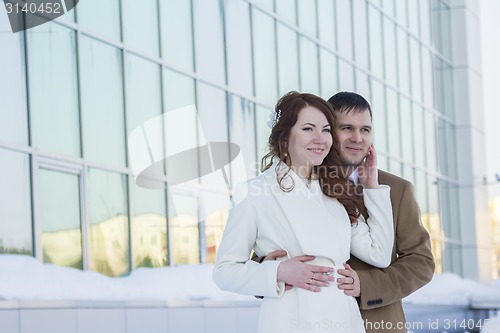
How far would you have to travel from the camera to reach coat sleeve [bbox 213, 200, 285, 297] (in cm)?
358

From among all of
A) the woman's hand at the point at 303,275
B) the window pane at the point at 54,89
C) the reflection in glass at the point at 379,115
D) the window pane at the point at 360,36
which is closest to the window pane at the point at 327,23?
the window pane at the point at 360,36

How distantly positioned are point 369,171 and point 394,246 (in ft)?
0.95

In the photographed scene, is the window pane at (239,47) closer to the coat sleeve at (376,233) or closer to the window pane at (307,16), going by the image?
the window pane at (307,16)

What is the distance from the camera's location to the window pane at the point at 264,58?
17.4m

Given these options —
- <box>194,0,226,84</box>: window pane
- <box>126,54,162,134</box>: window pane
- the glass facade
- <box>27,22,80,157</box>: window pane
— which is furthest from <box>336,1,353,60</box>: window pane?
<box>27,22,80,157</box>: window pane

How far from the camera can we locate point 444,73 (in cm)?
3153

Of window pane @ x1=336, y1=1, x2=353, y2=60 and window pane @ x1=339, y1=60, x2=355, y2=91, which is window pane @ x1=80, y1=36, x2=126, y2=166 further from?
window pane @ x1=336, y1=1, x2=353, y2=60

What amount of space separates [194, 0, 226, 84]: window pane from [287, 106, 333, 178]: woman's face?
11.7 m

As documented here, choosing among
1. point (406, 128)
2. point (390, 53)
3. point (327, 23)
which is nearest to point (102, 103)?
point (327, 23)

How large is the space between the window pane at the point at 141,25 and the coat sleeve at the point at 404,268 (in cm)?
987

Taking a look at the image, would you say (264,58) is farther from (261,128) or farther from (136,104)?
(136,104)

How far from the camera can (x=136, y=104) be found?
13492 millimetres

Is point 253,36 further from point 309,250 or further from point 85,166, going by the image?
point 309,250

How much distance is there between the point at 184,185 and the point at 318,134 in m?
10.9
